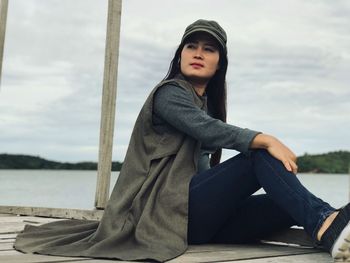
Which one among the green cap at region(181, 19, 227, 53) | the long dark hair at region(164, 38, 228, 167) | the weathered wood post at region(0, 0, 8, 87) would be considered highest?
the weathered wood post at region(0, 0, 8, 87)

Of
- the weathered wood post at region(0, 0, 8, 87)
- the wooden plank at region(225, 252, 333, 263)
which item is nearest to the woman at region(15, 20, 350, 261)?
the wooden plank at region(225, 252, 333, 263)

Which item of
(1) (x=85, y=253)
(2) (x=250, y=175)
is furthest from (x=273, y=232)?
(1) (x=85, y=253)

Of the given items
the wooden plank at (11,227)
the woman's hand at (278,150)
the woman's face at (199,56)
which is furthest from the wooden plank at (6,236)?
the woman's hand at (278,150)

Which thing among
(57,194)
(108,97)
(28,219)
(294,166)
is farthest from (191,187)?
(57,194)

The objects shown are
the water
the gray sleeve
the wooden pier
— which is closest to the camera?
the wooden pier

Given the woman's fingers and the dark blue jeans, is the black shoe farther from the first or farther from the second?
the woman's fingers

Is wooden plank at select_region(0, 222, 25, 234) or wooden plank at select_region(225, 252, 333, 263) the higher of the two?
wooden plank at select_region(225, 252, 333, 263)

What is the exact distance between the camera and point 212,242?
2629 mm

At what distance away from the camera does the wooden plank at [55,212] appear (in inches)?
140

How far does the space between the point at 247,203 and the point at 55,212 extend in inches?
70.4

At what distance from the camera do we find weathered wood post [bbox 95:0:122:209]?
137 inches

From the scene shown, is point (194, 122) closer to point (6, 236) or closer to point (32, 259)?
point (32, 259)

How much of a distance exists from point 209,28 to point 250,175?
62 centimetres

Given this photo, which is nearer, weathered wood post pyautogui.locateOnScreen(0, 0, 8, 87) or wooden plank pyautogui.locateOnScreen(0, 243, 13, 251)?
wooden plank pyautogui.locateOnScreen(0, 243, 13, 251)
